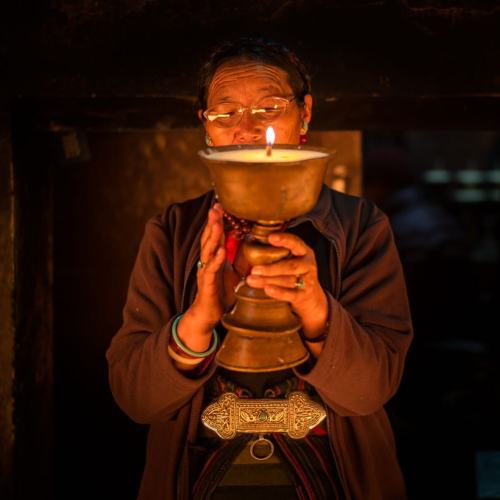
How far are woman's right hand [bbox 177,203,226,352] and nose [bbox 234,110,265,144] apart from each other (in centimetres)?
39

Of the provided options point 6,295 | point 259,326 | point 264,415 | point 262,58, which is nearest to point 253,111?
point 262,58

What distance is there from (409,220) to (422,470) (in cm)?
259

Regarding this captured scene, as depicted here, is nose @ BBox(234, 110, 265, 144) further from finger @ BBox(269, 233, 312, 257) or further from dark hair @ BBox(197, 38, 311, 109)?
finger @ BBox(269, 233, 312, 257)

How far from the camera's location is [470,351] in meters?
6.22

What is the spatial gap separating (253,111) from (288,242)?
66 centimetres

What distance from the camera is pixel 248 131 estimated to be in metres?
2.31

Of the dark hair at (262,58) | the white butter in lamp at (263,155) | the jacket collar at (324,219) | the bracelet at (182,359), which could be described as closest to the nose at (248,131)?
the dark hair at (262,58)

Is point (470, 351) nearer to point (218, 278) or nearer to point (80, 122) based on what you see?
point (80, 122)

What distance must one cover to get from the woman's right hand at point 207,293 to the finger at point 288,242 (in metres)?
0.19

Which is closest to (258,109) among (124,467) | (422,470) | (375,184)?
(124,467)

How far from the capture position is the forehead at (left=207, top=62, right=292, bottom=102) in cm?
233

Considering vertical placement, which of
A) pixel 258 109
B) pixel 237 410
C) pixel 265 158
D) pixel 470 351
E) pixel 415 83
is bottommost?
pixel 470 351

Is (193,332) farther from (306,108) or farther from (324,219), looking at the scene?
(306,108)

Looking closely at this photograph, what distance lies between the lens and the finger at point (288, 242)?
178cm
